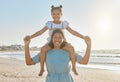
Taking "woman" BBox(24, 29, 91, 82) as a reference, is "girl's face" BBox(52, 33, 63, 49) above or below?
above

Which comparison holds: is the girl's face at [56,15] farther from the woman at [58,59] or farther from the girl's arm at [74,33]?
the woman at [58,59]

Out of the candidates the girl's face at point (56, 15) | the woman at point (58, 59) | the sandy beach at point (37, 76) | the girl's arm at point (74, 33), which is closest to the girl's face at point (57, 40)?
the woman at point (58, 59)

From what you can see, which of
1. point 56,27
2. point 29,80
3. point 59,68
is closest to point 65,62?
point 59,68

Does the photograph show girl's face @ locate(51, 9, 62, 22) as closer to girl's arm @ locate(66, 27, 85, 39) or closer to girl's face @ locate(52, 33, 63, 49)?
girl's arm @ locate(66, 27, 85, 39)

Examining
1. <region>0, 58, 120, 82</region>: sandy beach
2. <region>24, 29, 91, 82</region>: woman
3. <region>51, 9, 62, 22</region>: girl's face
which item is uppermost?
<region>51, 9, 62, 22</region>: girl's face

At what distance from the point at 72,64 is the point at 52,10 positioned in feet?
2.55

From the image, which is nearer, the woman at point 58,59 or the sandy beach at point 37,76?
the woman at point 58,59

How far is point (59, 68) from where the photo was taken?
3.84 m

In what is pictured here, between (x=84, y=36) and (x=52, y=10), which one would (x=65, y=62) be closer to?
(x=84, y=36)

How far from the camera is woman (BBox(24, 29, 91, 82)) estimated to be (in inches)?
151

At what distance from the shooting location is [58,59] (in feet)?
12.5

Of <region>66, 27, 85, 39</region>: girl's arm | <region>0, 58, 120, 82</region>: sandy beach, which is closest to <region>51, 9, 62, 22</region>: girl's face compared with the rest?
<region>66, 27, 85, 39</region>: girl's arm

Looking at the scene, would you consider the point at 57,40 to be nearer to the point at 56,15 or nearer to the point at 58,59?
the point at 58,59

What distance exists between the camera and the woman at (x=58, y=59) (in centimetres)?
382
